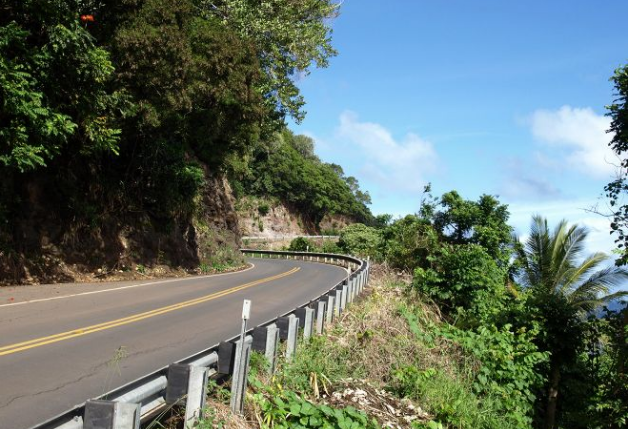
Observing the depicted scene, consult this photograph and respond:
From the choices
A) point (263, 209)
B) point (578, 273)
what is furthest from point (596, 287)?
point (263, 209)

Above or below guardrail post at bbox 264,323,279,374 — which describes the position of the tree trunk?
below

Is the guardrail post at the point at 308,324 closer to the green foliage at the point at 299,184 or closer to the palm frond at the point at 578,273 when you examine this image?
the palm frond at the point at 578,273

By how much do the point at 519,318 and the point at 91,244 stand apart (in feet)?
49.3

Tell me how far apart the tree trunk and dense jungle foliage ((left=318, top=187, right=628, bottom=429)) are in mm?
28

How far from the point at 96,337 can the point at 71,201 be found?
10829 millimetres

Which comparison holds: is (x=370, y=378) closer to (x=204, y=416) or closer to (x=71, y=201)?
(x=204, y=416)

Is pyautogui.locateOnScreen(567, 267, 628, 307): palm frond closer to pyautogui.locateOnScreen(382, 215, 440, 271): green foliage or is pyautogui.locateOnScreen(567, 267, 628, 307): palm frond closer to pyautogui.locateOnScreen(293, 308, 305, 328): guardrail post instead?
pyautogui.locateOnScreen(382, 215, 440, 271): green foliage

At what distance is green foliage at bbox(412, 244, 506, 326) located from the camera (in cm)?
1722

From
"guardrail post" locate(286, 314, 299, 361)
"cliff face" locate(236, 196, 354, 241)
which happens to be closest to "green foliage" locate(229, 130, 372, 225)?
"cliff face" locate(236, 196, 354, 241)

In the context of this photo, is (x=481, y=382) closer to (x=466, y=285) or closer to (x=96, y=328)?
(x=466, y=285)

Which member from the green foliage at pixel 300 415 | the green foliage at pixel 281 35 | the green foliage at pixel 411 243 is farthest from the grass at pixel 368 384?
the green foliage at pixel 281 35

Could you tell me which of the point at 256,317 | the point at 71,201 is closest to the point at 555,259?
the point at 256,317

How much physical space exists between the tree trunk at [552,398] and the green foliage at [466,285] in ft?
7.58

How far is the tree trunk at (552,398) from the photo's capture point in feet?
48.4
